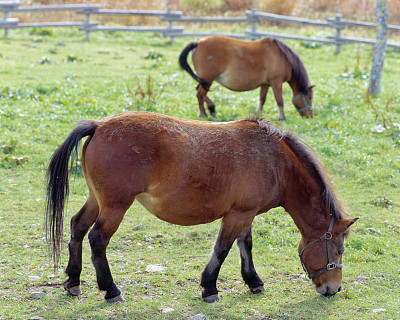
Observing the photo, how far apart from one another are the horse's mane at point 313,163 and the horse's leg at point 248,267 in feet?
2.80

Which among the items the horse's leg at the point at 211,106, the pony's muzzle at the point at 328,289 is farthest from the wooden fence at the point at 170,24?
the pony's muzzle at the point at 328,289

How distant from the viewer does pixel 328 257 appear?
192 inches

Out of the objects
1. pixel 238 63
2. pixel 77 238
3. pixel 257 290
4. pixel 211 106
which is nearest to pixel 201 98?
pixel 211 106

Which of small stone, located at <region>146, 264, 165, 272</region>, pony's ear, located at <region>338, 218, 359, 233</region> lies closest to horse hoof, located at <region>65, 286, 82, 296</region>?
small stone, located at <region>146, 264, 165, 272</region>

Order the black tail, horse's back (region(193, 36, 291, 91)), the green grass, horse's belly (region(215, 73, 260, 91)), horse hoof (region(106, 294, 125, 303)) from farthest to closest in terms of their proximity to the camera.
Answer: horse's belly (region(215, 73, 260, 91)) < horse's back (region(193, 36, 291, 91)) < the green grass < horse hoof (region(106, 294, 125, 303)) < the black tail

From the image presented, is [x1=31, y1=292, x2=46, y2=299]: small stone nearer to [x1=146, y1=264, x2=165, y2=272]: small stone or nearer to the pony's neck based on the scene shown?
[x1=146, y1=264, x2=165, y2=272]: small stone

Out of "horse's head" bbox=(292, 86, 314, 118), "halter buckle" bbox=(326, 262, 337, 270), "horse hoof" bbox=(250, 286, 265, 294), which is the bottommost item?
"horse hoof" bbox=(250, 286, 265, 294)

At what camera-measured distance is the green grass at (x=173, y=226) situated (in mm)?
4883

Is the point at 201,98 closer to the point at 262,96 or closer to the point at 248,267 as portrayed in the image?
the point at 262,96

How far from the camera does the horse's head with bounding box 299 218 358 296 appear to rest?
4891 millimetres

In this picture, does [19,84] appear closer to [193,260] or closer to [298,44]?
[193,260]

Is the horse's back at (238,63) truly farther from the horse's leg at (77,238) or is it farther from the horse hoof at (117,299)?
the horse hoof at (117,299)

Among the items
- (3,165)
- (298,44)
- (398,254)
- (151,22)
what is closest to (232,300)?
(398,254)

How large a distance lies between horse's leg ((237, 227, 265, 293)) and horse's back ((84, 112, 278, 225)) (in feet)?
1.41
